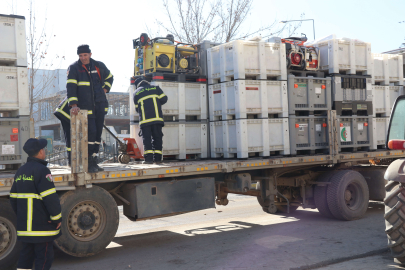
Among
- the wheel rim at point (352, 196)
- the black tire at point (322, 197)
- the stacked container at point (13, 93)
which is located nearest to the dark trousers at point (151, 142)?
the stacked container at point (13, 93)

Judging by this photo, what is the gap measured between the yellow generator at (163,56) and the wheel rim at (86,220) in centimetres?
331

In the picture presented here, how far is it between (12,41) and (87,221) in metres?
2.88

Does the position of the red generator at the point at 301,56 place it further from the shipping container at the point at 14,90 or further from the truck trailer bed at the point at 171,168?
the shipping container at the point at 14,90

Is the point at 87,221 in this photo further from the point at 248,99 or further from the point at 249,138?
the point at 248,99

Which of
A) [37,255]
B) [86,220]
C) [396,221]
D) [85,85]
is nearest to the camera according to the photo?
[37,255]

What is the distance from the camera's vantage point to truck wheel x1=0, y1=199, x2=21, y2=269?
5.61 meters

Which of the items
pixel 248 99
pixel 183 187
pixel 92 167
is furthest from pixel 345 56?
pixel 92 167

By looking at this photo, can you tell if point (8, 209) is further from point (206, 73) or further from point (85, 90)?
point (206, 73)

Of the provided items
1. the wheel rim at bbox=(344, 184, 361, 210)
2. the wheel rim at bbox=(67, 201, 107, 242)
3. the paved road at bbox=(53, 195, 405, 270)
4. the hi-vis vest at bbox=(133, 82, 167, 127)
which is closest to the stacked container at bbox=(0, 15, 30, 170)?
the wheel rim at bbox=(67, 201, 107, 242)

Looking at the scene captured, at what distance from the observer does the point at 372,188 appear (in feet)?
33.1

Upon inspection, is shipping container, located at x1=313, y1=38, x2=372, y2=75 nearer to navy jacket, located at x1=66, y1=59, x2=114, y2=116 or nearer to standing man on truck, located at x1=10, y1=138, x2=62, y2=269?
navy jacket, located at x1=66, y1=59, x2=114, y2=116

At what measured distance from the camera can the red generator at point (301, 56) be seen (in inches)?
366

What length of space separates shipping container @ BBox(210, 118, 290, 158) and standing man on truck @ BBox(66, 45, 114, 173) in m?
2.66

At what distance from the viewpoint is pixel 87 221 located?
629 cm
